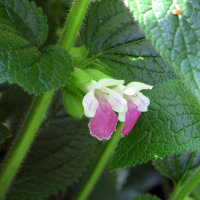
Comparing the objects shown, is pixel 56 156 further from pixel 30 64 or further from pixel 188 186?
pixel 30 64

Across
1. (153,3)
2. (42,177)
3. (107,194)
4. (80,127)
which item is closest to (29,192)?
(42,177)

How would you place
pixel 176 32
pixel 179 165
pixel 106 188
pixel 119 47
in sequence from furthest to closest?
pixel 106 188 → pixel 179 165 → pixel 119 47 → pixel 176 32

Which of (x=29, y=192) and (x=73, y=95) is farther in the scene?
(x=29, y=192)

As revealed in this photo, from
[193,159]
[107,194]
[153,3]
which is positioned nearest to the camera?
[153,3]

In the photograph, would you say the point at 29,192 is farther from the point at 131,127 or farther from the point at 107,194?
the point at 131,127

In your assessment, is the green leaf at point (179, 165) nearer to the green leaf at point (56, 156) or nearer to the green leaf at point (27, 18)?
the green leaf at point (56, 156)

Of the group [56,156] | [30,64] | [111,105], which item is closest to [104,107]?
[111,105]

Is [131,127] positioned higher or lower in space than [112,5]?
lower

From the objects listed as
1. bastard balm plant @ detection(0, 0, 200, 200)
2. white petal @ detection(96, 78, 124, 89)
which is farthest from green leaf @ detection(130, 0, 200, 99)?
white petal @ detection(96, 78, 124, 89)
